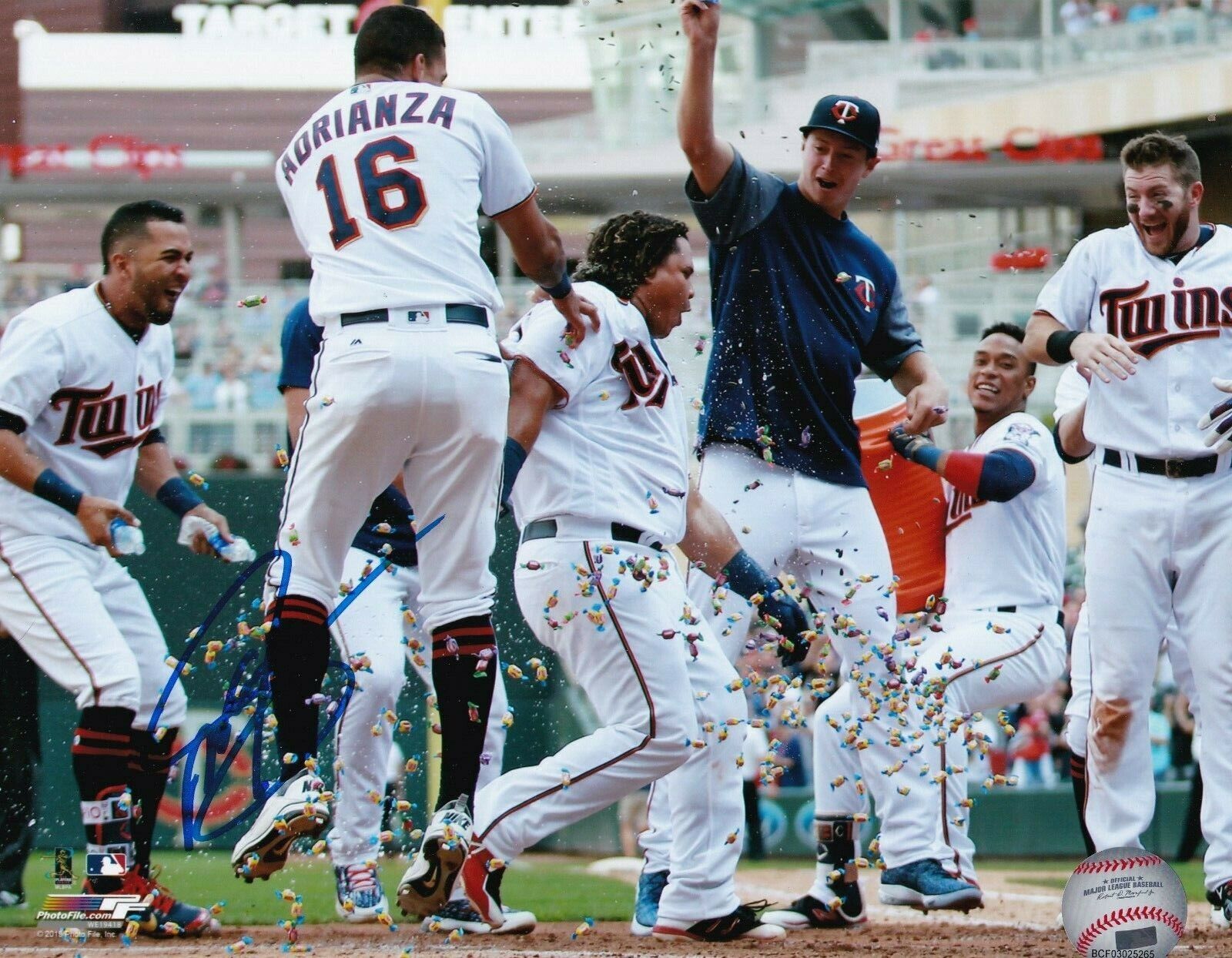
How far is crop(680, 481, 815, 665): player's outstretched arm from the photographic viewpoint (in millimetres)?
5207

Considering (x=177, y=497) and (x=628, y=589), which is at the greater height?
(x=177, y=497)

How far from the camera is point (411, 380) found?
4.20 meters

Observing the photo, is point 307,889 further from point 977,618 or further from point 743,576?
point 743,576

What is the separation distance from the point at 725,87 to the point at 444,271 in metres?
20.0

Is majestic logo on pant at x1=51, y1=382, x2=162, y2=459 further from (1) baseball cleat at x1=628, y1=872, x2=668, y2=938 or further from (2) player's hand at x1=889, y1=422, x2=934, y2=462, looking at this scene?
(2) player's hand at x1=889, y1=422, x2=934, y2=462

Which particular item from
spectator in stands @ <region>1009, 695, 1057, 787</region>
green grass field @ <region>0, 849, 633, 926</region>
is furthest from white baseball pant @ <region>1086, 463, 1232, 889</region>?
spectator in stands @ <region>1009, 695, 1057, 787</region>

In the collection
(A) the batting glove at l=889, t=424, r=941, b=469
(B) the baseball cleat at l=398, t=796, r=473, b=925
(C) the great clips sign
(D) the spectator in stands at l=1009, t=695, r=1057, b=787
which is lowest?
(D) the spectator in stands at l=1009, t=695, r=1057, b=787

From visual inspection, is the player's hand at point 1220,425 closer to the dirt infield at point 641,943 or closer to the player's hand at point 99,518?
the dirt infield at point 641,943

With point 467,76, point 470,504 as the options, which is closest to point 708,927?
point 470,504

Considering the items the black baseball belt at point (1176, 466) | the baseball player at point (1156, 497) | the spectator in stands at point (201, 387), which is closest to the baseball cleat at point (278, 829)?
the baseball player at point (1156, 497)

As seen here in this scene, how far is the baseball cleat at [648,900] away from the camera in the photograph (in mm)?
5496

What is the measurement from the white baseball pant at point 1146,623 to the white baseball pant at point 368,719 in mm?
2013

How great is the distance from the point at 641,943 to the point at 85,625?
2.03 meters

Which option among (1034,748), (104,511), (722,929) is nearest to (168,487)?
(104,511)
